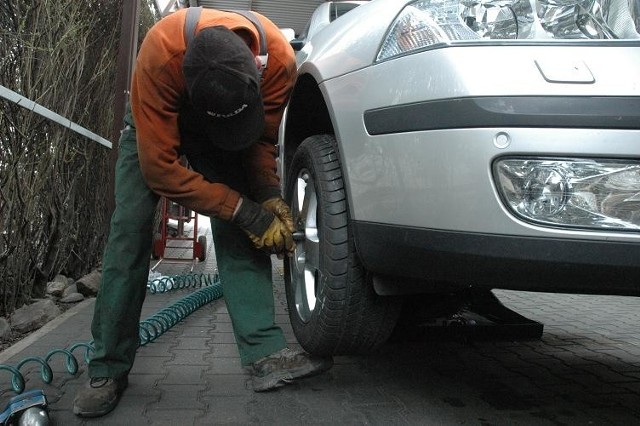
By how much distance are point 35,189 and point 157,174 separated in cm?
179

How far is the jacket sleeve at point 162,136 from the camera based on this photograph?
2.00 meters

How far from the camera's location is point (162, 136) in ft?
6.69

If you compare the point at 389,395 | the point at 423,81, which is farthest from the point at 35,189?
the point at 423,81

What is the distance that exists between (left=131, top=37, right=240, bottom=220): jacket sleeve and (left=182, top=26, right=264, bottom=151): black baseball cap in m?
0.11

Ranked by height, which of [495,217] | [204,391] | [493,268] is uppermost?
[495,217]

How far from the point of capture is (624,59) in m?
1.51

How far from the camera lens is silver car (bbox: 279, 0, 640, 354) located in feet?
4.83

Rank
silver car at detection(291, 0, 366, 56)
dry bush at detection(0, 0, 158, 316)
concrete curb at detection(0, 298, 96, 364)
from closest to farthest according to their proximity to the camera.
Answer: concrete curb at detection(0, 298, 96, 364) < dry bush at detection(0, 0, 158, 316) < silver car at detection(291, 0, 366, 56)

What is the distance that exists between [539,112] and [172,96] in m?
1.17

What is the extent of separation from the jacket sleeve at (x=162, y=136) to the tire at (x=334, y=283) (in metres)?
0.37

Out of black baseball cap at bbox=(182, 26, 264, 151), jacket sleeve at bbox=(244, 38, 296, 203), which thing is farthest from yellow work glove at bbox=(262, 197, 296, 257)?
black baseball cap at bbox=(182, 26, 264, 151)

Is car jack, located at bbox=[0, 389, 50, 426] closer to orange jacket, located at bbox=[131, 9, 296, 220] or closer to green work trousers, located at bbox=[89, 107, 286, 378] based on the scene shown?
green work trousers, located at bbox=[89, 107, 286, 378]

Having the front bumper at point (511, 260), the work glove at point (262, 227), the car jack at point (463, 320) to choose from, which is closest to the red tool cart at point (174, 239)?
the car jack at point (463, 320)

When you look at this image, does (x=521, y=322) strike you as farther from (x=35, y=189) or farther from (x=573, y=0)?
(x=35, y=189)
